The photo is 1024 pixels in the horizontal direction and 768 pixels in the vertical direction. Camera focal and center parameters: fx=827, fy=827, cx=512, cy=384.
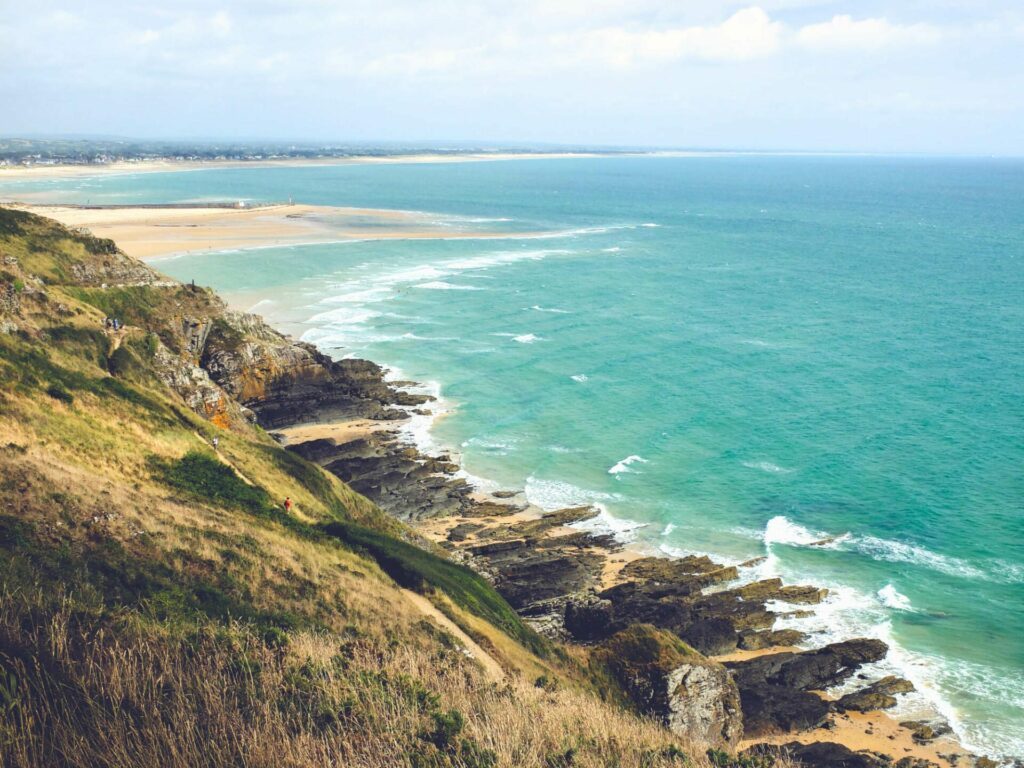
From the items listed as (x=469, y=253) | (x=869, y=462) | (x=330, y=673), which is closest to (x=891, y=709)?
(x=869, y=462)

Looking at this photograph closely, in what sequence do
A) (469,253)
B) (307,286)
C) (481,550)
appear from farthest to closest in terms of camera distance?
(469,253), (307,286), (481,550)

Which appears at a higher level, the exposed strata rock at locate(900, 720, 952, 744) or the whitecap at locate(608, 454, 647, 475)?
the whitecap at locate(608, 454, 647, 475)

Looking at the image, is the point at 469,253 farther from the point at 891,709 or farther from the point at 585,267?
the point at 891,709

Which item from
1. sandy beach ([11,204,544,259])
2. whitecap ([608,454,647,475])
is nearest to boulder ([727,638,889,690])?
whitecap ([608,454,647,475])

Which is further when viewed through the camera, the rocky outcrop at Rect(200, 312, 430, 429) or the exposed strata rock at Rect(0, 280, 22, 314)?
the rocky outcrop at Rect(200, 312, 430, 429)

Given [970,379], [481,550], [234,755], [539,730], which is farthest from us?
[970,379]

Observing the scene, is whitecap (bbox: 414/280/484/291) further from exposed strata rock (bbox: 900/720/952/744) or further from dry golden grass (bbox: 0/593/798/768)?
dry golden grass (bbox: 0/593/798/768)
